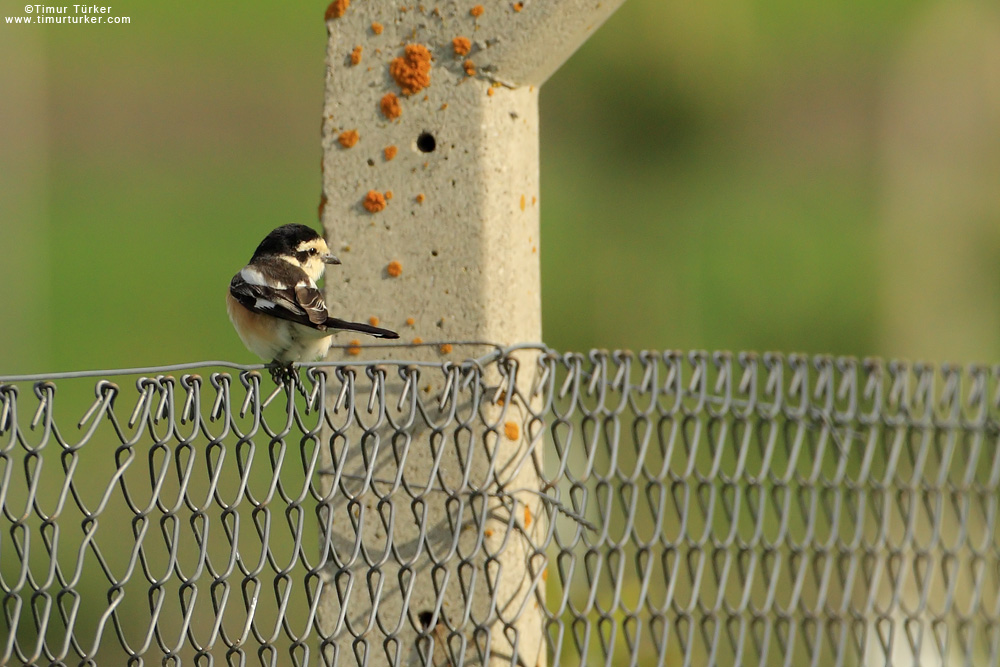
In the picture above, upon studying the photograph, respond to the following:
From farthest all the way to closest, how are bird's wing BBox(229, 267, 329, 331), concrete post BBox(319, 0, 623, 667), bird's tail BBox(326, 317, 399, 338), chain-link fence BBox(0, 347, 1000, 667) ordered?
bird's wing BBox(229, 267, 329, 331) → concrete post BBox(319, 0, 623, 667) → bird's tail BBox(326, 317, 399, 338) → chain-link fence BBox(0, 347, 1000, 667)

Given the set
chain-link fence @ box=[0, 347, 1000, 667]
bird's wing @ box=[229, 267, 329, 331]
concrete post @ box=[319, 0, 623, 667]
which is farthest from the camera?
bird's wing @ box=[229, 267, 329, 331]

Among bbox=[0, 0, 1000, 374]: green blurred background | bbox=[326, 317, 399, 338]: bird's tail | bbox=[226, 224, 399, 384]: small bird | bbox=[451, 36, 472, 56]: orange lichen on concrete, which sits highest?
bbox=[0, 0, 1000, 374]: green blurred background

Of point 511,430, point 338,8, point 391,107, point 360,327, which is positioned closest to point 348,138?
point 391,107

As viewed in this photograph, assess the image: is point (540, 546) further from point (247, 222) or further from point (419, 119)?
point (247, 222)

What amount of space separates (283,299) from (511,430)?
Answer: 0.75 meters

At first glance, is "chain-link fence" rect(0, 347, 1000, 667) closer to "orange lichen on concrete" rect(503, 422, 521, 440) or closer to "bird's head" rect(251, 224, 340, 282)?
"orange lichen on concrete" rect(503, 422, 521, 440)

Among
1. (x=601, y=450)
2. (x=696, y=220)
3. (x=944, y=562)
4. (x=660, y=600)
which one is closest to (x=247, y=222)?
(x=696, y=220)

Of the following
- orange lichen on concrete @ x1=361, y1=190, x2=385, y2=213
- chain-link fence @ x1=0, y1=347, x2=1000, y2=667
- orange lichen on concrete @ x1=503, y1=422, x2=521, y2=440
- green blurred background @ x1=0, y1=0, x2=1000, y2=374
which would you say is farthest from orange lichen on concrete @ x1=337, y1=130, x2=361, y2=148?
green blurred background @ x1=0, y1=0, x2=1000, y2=374

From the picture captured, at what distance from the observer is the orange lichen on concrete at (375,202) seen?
8.79 feet

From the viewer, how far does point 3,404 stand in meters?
1.93

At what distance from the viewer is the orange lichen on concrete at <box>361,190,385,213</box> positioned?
8.79 ft

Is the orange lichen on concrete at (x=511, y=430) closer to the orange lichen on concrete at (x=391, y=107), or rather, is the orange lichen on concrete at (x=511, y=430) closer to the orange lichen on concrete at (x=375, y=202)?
the orange lichen on concrete at (x=375, y=202)

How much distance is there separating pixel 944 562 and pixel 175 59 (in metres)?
29.8

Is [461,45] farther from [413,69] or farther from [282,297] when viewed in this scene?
[282,297]
